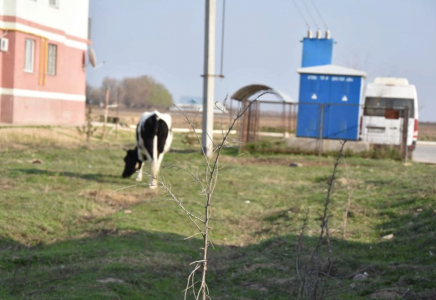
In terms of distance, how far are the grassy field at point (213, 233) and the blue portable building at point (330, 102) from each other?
6348 mm

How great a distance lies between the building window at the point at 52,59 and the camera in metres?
29.5

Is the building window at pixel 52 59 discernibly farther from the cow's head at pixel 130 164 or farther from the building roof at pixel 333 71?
the cow's head at pixel 130 164

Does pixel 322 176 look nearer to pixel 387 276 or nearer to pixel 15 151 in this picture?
pixel 15 151

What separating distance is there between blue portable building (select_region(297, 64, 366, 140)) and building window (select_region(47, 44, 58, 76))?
11.0 metres

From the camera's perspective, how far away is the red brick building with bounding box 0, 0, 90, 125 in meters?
26.1

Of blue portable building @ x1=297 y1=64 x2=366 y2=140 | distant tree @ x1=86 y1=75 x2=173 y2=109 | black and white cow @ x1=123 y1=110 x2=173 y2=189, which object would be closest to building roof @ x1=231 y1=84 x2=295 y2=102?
blue portable building @ x1=297 y1=64 x2=366 y2=140

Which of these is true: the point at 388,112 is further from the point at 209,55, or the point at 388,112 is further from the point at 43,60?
the point at 43,60

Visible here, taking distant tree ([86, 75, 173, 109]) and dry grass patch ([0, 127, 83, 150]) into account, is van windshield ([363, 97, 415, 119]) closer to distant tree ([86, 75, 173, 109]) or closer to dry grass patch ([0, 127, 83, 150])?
dry grass patch ([0, 127, 83, 150])

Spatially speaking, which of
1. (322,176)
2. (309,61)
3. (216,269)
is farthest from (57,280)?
(309,61)

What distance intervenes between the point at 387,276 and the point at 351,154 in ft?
52.7

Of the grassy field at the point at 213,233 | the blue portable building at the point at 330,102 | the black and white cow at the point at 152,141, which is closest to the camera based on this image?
the grassy field at the point at 213,233

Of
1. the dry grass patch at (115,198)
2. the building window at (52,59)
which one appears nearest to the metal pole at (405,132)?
the dry grass patch at (115,198)

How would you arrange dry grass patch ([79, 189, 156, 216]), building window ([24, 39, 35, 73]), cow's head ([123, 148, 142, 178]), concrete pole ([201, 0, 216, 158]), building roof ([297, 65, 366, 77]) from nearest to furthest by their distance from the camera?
1. dry grass patch ([79, 189, 156, 216])
2. cow's head ([123, 148, 142, 178])
3. concrete pole ([201, 0, 216, 158])
4. building roof ([297, 65, 366, 77])
5. building window ([24, 39, 35, 73])

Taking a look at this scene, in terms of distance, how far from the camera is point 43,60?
2838 cm
